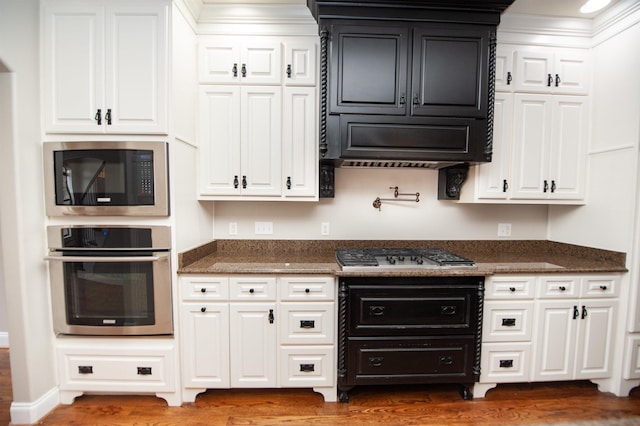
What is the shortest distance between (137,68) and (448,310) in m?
2.61

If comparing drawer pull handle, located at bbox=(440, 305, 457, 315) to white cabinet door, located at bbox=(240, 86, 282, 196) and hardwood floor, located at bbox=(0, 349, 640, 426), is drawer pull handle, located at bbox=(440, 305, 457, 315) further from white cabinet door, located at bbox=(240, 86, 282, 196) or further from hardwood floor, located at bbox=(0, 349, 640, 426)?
white cabinet door, located at bbox=(240, 86, 282, 196)

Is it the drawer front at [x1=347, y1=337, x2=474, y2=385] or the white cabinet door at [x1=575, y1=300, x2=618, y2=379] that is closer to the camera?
the drawer front at [x1=347, y1=337, x2=474, y2=385]

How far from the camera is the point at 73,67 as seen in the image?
175cm

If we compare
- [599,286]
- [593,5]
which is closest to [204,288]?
[599,286]

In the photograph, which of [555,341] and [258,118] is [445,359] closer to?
[555,341]

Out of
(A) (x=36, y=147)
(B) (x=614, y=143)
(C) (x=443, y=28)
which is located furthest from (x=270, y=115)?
(B) (x=614, y=143)

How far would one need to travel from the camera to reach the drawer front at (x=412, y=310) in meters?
1.91

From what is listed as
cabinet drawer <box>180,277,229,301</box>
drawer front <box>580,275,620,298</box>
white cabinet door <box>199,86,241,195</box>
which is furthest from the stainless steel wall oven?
drawer front <box>580,275,620,298</box>

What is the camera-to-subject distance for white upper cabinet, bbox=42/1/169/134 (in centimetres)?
174

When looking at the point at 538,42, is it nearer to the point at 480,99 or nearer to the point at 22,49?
the point at 480,99

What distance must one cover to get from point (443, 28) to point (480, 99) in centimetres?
56

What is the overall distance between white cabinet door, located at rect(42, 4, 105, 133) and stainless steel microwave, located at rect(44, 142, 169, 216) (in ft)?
0.58

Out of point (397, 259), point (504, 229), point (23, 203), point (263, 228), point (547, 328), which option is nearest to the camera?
point (23, 203)

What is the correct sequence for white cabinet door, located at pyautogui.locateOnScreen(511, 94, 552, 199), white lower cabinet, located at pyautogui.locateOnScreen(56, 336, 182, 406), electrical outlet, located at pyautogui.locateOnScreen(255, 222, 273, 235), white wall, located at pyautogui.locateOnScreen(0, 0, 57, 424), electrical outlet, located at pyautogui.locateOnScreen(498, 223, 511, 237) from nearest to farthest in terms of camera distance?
1. white wall, located at pyautogui.locateOnScreen(0, 0, 57, 424)
2. white lower cabinet, located at pyautogui.locateOnScreen(56, 336, 182, 406)
3. white cabinet door, located at pyautogui.locateOnScreen(511, 94, 552, 199)
4. electrical outlet, located at pyautogui.locateOnScreen(255, 222, 273, 235)
5. electrical outlet, located at pyautogui.locateOnScreen(498, 223, 511, 237)
